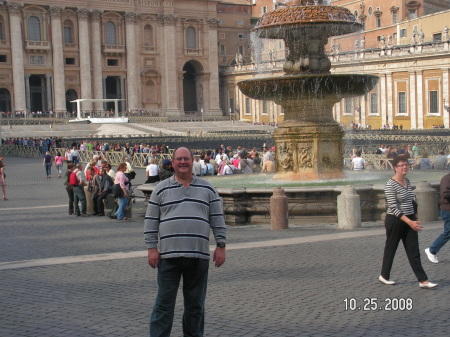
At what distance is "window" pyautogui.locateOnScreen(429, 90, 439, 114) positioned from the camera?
4781 cm

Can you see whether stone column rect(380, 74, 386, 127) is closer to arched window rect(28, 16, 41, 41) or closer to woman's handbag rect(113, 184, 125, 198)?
arched window rect(28, 16, 41, 41)

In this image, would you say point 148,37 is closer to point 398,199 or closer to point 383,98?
point 383,98

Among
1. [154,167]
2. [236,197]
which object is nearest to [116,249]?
[236,197]

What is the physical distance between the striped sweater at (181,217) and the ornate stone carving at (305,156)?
9.85 m

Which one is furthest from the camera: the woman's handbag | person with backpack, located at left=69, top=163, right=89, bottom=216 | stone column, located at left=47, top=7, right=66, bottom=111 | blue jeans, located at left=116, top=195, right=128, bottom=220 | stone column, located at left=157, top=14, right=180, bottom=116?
stone column, located at left=157, top=14, right=180, bottom=116

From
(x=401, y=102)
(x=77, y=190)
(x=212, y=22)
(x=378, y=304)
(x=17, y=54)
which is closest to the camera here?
(x=378, y=304)

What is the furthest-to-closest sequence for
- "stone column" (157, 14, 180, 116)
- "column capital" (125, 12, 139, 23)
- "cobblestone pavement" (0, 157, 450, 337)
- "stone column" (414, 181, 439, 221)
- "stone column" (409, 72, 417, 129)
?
"stone column" (157, 14, 180, 116) < "column capital" (125, 12, 139, 23) < "stone column" (409, 72, 417, 129) < "stone column" (414, 181, 439, 221) < "cobblestone pavement" (0, 157, 450, 337)

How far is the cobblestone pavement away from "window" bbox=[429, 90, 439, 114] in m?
37.4

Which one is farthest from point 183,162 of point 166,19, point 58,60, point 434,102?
point 166,19

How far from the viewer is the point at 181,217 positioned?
5.22 meters

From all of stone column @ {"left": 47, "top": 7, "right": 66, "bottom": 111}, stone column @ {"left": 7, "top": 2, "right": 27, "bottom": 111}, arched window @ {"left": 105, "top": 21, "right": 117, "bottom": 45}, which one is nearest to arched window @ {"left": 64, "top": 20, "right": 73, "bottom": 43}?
stone column @ {"left": 47, "top": 7, "right": 66, "bottom": 111}

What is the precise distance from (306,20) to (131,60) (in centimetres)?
5939

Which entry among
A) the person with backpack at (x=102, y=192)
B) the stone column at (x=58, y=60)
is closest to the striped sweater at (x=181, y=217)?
the person with backpack at (x=102, y=192)

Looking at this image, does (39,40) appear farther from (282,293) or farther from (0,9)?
(282,293)
